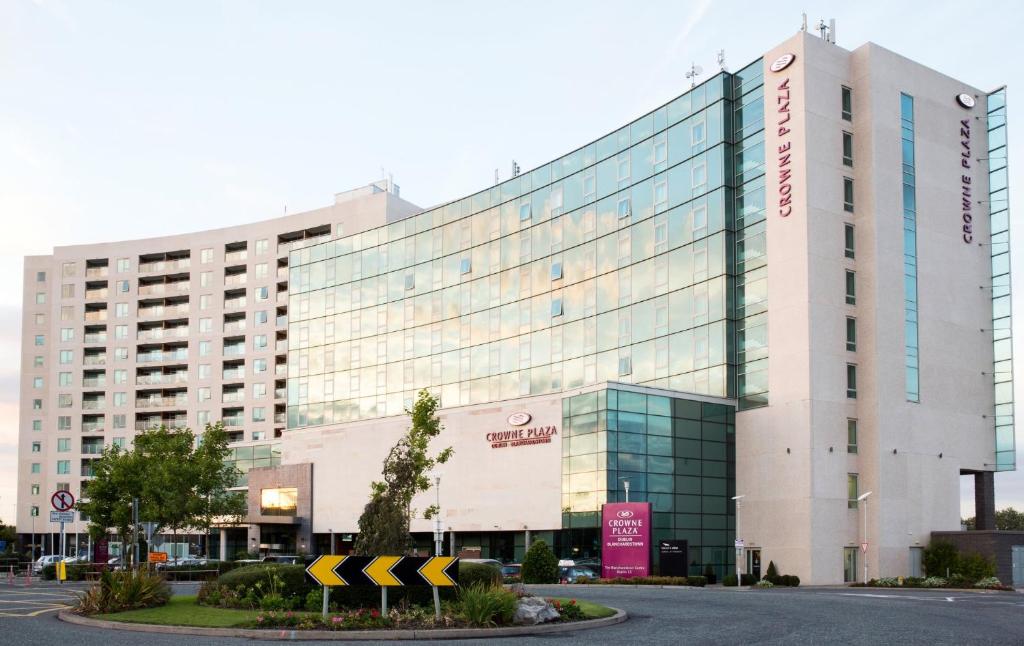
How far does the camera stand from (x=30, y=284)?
127938mm

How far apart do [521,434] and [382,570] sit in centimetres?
4147

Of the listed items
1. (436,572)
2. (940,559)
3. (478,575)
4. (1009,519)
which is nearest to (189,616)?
(436,572)

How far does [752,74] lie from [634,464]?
22.9 m

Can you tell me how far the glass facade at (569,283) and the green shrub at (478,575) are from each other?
34.4m

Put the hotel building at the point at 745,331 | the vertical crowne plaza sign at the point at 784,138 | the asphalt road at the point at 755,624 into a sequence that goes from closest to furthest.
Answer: the asphalt road at the point at 755,624, the hotel building at the point at 745,331, the vertical crowne plaza sign at the point at 784,138

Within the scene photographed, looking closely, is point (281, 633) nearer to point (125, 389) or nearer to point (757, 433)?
point (757, 433)

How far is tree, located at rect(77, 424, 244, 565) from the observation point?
6269cm

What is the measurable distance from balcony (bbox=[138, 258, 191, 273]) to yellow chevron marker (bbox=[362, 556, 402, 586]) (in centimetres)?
10523

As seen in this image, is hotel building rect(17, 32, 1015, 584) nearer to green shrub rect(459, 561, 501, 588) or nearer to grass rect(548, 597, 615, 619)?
grass rect(548, 597, 615, 619)

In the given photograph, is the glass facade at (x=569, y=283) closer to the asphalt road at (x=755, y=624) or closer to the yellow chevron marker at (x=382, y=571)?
the asphalt road at (x=755, y=624)

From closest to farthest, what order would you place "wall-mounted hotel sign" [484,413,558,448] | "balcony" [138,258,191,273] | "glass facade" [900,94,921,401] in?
"glass facade" [900,94,921,401] < "wall-mounted hotel sign" [484,413,558,448] < "balcony" [138,258,191,273]

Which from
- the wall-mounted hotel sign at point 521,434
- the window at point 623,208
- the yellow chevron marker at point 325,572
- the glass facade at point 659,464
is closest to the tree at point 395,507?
the yellow chevron marker at point 325,572

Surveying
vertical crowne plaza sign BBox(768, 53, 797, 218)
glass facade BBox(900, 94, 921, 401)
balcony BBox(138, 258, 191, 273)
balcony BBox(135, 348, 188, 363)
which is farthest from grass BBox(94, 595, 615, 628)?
balcony BBox(138, 258, 191, 273)

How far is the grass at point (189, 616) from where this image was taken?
2422 centimetres
